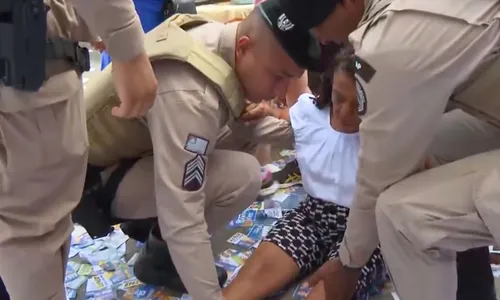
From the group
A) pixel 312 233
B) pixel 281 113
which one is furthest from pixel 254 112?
pixel 312 233

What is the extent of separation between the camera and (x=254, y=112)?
1532 mm

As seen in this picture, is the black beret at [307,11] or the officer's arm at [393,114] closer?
the officer's arm at [393,114]

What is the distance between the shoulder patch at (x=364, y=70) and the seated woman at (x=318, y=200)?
0.33 metres

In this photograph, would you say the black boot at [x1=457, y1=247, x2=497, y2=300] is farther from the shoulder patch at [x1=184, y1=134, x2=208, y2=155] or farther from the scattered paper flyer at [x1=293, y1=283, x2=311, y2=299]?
the shoulder patch at [x1=184, y1=134, x2=208, y2=155]

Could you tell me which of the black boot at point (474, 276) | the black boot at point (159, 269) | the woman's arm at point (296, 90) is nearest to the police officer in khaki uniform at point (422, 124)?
the black boot at point (474, 276)

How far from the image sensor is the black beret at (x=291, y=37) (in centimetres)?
122

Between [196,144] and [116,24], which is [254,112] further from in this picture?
[116,24]

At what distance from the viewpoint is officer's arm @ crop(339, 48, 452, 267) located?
38.3 inches

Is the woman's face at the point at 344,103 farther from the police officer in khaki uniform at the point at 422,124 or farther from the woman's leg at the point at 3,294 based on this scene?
the woman's leg at the point at 3,294

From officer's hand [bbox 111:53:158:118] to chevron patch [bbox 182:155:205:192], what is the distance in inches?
7.8

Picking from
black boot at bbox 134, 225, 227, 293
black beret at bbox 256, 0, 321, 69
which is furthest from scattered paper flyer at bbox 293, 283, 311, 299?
black beret at bbox 256, 0, 321, 69

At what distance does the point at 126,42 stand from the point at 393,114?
0.42m

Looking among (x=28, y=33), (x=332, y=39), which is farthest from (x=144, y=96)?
(x=332, y=39)

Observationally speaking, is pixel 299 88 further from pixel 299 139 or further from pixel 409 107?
pixel 409 107
